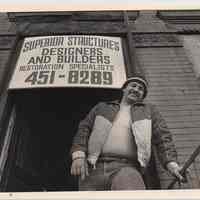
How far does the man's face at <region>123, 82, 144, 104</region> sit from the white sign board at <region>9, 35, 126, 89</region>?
88 centimetres

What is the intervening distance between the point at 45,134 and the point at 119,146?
3.48 metres

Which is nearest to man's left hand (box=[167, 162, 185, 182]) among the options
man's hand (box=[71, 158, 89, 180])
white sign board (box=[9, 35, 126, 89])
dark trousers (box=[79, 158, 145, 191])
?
dark trousers (box=[79, 158, 145, 191])

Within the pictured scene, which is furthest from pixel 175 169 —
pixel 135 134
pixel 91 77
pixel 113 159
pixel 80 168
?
pixel 91 77

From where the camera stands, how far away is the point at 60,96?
19.2 ft

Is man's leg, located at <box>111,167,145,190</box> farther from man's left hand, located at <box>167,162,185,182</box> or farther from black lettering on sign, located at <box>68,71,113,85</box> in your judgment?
black lettering on sign, located at <box>68,71,113,85</box>

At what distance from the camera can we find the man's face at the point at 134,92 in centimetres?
398

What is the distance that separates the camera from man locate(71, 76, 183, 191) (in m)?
3.27

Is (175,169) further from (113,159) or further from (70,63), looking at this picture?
(70,63)

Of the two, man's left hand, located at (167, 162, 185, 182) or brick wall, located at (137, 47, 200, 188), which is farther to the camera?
brick wall, located at (137, 47, 200, 188)

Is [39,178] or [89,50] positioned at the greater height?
[89,50]

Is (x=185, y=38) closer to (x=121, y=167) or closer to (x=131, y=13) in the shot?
(x=131, y=13)

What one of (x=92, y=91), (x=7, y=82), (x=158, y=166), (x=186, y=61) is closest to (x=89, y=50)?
(x=92, y=91)

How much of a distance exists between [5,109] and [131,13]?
369cm

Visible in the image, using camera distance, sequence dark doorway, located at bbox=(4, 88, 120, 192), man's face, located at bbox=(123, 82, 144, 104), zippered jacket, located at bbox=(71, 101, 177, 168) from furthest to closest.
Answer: dark doorway, located at bbox=(4, 88, 120, 192), man's face, located at bbox=(123, 82, 144, 104), zippered jacket, located at bbox=(71, 101, 177, 168)
